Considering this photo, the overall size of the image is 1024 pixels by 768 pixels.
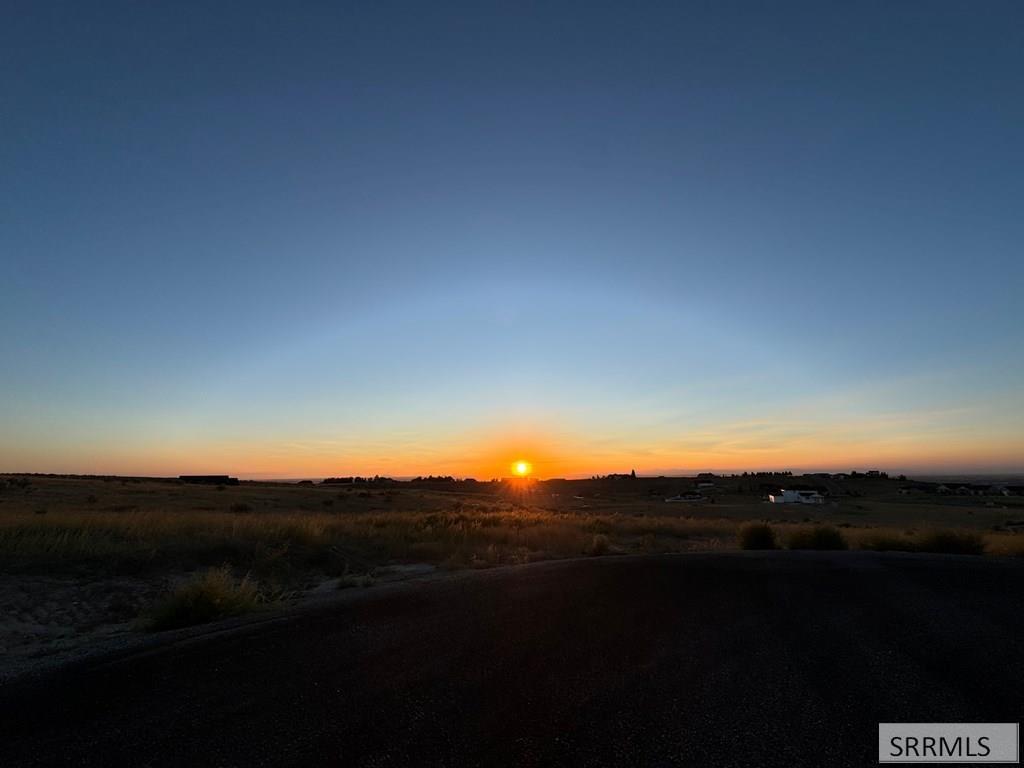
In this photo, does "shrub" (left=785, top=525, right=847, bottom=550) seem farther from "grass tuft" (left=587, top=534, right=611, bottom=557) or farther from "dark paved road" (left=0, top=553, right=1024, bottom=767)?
"dark paved road" (left=0, top=553, right=1024, bottom=767)

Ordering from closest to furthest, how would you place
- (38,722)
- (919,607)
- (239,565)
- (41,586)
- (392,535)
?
(38,722) → (919,607) → (41,586) → (239,565) → (392,535)

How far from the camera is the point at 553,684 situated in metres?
6.59

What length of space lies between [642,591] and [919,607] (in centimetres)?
416

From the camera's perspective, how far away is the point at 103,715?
6.22 m

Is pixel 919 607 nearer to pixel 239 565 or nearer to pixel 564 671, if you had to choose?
pixel 564 671

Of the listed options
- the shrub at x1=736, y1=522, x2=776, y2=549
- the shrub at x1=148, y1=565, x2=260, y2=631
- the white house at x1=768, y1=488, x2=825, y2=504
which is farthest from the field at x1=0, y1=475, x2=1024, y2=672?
the white house at x1=768, y1=488, x2=825, y2=504

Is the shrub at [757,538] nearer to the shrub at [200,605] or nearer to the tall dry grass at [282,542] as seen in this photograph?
the tall dry grass at [282,542]

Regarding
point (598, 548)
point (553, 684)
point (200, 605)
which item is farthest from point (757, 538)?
point (553, 684)

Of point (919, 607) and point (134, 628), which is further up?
point (919, 607)

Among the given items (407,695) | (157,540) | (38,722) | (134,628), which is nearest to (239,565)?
(157,540)

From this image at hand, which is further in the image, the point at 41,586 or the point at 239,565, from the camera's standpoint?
the point at 239,565

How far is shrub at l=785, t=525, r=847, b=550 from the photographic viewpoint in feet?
73.3

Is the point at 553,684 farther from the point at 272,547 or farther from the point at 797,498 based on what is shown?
the point at 797,498

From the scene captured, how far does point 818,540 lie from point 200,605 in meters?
20.1
